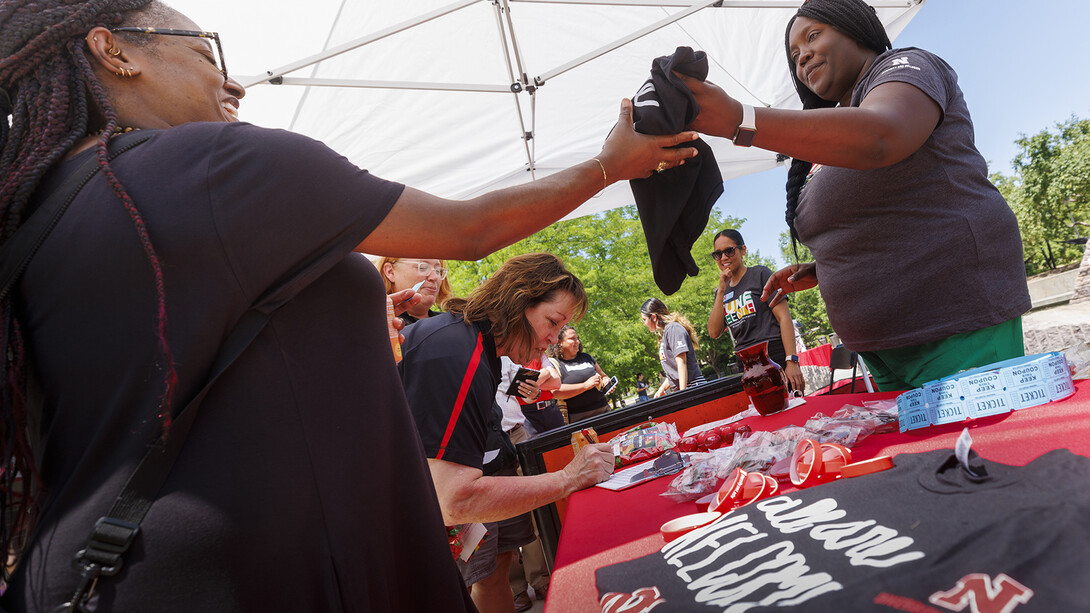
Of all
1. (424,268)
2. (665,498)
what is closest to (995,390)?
(665,498)

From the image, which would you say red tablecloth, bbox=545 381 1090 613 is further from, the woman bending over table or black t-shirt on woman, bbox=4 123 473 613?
the woman bending over table

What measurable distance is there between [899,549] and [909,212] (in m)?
1.20

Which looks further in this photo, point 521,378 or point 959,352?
point 521,378

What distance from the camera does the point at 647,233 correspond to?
1914 mm

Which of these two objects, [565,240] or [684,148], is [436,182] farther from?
[565,240]

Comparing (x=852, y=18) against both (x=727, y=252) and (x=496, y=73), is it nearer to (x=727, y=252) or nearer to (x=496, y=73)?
(x=727, y=252)

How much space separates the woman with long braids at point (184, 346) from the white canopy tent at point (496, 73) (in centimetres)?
385

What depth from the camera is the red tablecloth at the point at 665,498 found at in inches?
36.9

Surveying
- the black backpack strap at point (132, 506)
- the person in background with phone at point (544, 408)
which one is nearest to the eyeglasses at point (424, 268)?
the person in background with phone at point (544, 408)

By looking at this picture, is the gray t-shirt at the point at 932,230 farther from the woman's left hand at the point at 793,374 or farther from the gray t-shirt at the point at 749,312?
the gray t-shirt at the point at 749,312

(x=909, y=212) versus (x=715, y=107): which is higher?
(x=715, y=107)

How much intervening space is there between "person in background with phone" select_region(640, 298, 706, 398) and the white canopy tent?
6.92ft

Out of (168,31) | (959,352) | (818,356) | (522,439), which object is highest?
(168,31)

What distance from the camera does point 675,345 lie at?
683 centimetres
